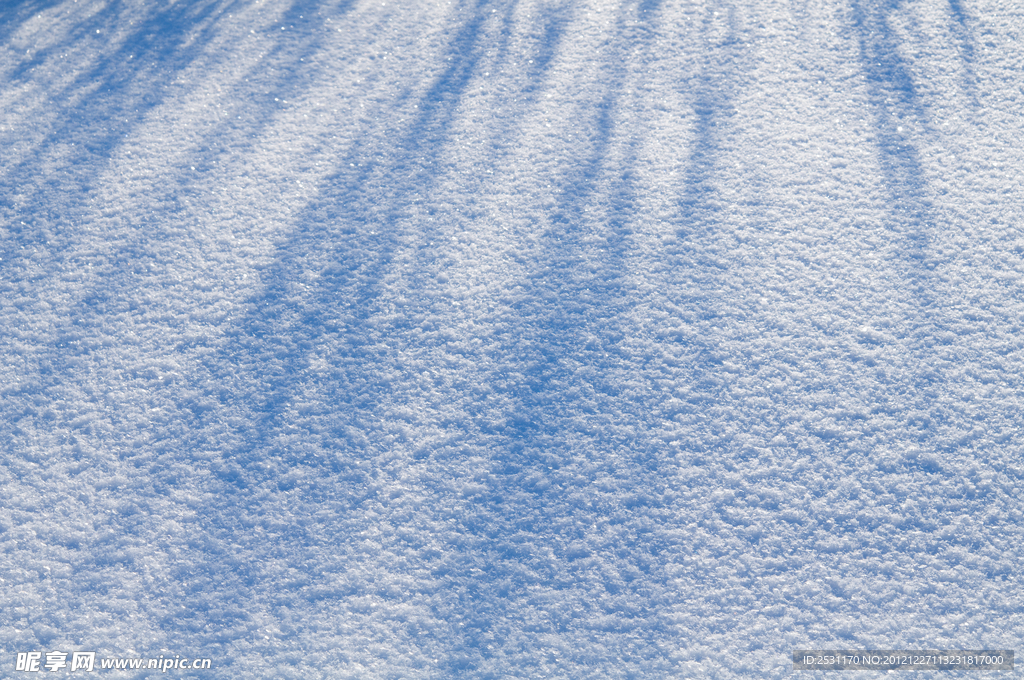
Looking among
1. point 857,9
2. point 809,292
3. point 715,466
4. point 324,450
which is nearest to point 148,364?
point 324,450

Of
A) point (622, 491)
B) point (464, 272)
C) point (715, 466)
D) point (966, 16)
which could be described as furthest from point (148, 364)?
point (966, 16)

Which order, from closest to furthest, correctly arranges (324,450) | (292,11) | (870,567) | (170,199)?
(870,567)
(324,450)
(170,199)
(292,11)

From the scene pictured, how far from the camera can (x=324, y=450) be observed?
7.95 feet

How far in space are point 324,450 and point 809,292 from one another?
1875 millimetres

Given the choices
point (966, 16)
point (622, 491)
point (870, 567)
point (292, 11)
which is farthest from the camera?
point (292, 11)

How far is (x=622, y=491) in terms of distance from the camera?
2262 mm

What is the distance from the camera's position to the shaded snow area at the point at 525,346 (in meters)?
2.05

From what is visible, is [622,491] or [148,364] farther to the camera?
[148,364]

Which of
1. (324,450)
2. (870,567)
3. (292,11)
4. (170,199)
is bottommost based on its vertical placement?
(870,567)

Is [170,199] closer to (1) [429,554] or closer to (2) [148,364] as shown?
(2) [148,364]

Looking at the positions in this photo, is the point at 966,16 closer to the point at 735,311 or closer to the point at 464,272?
the point at 735,311

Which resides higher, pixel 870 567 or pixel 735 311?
pixel 735 311

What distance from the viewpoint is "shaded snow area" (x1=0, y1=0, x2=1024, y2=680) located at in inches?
80.8

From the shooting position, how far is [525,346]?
8.77 feet
